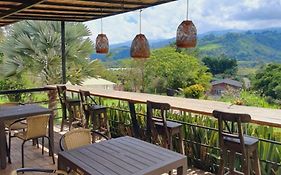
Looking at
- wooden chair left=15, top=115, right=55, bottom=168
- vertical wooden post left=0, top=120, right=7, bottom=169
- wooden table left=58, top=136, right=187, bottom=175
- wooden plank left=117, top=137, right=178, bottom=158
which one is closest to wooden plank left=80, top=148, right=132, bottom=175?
wooden table left=58, top=136, right=187, bottom=175

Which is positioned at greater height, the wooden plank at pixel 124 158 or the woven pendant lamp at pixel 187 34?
the woven pendant lamp at pixel 187 34

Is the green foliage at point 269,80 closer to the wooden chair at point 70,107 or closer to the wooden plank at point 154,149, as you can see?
the wooden chair at point 70,107

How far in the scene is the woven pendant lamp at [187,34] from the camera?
11.2ft

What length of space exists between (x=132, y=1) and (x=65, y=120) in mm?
3020

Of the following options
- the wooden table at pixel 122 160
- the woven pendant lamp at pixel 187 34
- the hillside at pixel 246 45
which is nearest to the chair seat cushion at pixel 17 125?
the wooden table at pixel 122 160

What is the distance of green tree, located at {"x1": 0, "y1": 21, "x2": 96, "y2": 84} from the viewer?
11.7 metres

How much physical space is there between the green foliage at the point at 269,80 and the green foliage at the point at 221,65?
18.9ft

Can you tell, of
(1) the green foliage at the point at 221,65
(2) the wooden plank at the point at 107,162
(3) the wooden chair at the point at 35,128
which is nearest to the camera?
(2) the wooden plank at the point at 107,162

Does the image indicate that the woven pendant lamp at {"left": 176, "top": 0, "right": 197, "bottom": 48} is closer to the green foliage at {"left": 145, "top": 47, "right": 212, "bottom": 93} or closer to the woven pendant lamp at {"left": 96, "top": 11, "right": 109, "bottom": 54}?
the woven pendant lamp at {"left": 96, "top": 11, "right": 109, "bottom": 54}

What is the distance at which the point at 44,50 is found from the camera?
465 inches

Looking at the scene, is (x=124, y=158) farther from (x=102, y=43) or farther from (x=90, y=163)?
(x=102, y=43)

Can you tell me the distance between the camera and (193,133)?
402 centimetres

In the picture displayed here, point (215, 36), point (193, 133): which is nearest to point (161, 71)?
point (215, 36)

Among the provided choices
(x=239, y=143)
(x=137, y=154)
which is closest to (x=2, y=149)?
(x=137, y=154)
